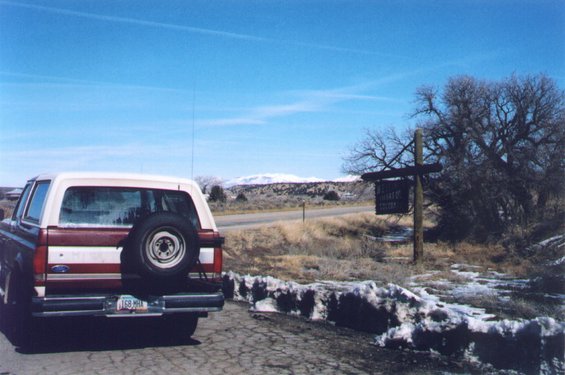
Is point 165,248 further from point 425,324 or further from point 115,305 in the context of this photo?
point 425,324

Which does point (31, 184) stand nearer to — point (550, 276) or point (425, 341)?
point (425, 341)

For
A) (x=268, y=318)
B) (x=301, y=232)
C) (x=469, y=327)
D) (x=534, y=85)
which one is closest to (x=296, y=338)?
(x=268, y=318)

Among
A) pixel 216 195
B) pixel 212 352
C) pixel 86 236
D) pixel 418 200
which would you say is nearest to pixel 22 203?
pixel 86 236

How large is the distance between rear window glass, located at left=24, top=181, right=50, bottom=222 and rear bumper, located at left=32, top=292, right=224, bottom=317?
4.80 ft

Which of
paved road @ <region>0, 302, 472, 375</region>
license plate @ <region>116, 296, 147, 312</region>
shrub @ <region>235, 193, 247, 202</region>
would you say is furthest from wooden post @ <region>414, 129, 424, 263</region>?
shrub @ <region>235, 193, 247, 202</region>

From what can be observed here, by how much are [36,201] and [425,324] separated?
202 inches

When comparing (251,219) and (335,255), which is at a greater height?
(251,219)

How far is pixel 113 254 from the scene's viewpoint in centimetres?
619

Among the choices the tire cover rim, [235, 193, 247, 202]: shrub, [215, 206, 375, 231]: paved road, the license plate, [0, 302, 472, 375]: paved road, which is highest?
[235, 193, 247, 202]: shrub

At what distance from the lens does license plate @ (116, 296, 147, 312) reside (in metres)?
6.17

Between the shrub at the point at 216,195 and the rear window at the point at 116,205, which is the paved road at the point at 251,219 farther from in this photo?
the shrub at the point at 216,195

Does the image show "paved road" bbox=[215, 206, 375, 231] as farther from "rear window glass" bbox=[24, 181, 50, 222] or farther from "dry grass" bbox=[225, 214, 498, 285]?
"rear window glass" bbox=[24, 181, 50, 222]

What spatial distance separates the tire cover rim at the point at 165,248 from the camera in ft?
20.3

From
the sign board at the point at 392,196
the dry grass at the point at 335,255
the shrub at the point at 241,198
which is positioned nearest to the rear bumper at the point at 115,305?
the dry grass at the point at 335,255
